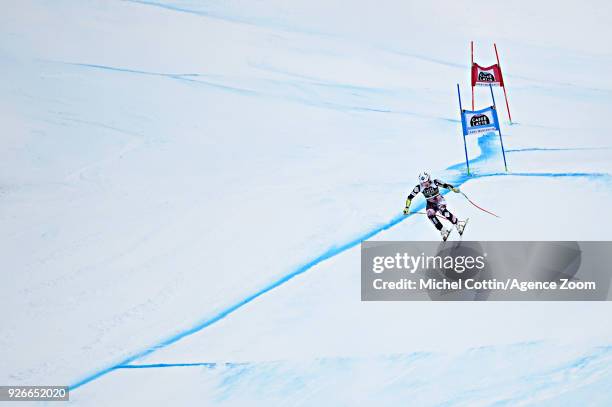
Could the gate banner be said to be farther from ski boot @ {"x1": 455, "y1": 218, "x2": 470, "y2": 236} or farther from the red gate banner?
ski boot @ {"x1": 455, "y1": 218, "x2": 470, "y2": 236}

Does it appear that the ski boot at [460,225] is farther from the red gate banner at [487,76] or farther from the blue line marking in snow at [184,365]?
the blue line marking in snow at [184,365]

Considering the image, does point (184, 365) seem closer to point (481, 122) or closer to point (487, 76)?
point (481, 122)

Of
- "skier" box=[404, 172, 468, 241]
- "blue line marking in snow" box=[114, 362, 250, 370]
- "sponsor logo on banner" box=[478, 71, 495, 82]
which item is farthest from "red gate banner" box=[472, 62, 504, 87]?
"blue line marking in snow" box=[114, 362, 250, 370]

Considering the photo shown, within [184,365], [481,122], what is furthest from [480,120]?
[184,365]

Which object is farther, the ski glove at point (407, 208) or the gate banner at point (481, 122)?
the gate banner at point (481, 122)

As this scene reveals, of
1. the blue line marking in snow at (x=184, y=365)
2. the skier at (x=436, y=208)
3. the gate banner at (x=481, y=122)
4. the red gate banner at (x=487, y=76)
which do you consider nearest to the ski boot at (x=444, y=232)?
the skier at (x=436, y=208)

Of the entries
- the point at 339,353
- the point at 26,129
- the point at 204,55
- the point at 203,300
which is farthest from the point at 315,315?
the point at 26,129

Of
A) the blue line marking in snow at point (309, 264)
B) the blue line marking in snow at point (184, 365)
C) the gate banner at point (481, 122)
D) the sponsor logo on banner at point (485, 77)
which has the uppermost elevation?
the sponsor logo on banner at point (485, 77)
